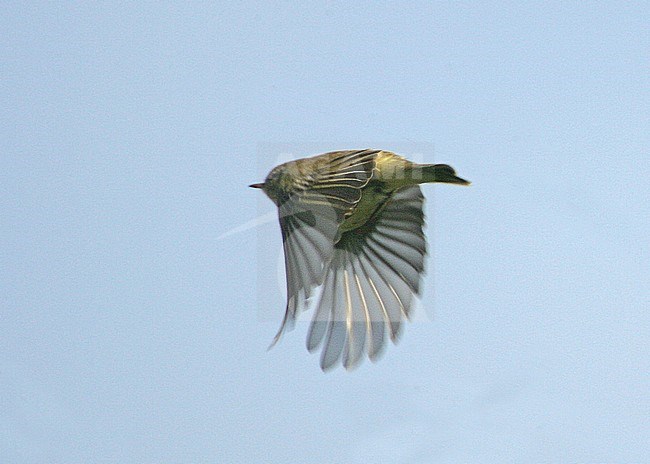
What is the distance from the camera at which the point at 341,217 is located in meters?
6.78

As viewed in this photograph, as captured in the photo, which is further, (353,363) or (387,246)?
(387,246)

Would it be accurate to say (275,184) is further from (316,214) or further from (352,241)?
(352,241)

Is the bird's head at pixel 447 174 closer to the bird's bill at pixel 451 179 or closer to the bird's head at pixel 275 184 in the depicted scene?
the bird's bill at pixel 451 179

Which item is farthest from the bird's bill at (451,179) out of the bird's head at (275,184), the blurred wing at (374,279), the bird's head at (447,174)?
the bird's head at (275,184)

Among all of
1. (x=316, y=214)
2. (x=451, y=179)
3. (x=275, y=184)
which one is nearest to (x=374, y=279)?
(x=451, y=179)

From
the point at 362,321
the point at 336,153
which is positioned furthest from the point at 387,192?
the point at 362,321

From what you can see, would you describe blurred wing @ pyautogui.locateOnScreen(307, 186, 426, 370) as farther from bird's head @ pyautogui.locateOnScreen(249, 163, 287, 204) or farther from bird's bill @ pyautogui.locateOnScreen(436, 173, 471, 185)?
bird's head @ pyautogui.locateOnScreen(249, 163, 287, 204)

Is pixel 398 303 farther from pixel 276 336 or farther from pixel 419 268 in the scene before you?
pixel 276 336

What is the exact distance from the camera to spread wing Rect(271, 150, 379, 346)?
20.6 feet

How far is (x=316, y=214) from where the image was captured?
263 inches

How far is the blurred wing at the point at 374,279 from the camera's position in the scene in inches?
300

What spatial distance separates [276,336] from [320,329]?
1.43 meters

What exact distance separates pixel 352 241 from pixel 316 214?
1.47 metres

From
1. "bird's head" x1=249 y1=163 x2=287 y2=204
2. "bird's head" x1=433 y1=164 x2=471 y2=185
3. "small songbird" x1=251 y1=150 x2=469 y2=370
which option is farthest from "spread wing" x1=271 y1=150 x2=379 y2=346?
"bird's head" x1=433 y1=164 x2=471 y2=185
